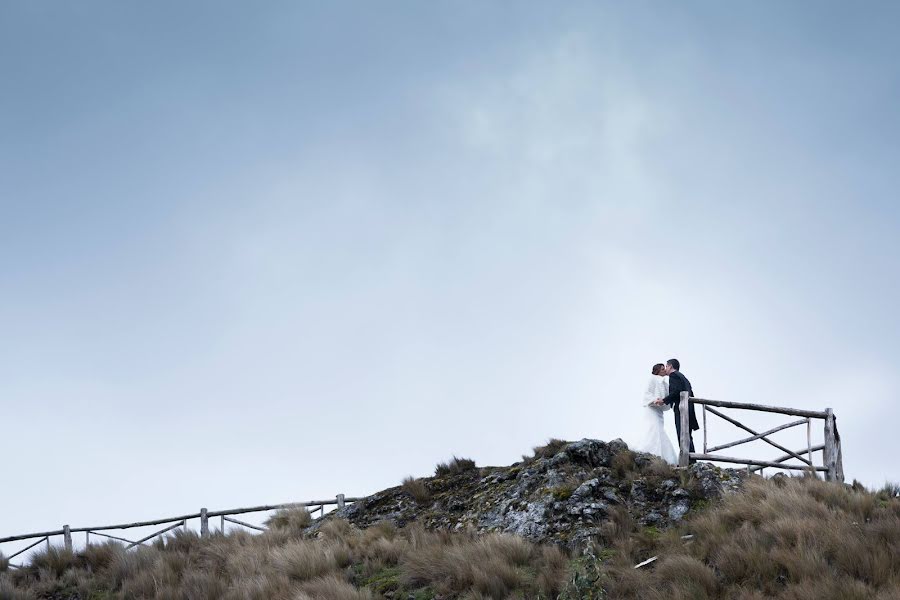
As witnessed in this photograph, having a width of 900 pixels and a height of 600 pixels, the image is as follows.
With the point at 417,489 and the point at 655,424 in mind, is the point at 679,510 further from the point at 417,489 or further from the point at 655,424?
the point at 417,489

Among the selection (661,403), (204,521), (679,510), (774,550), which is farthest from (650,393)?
(204,521)

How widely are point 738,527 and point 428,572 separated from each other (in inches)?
187

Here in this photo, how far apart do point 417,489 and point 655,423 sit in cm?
522

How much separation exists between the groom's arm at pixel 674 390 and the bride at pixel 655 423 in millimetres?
104

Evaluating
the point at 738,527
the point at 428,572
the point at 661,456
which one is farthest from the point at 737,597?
the point at 661,456

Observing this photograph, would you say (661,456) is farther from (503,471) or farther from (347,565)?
(347,565)

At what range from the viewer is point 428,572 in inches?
470

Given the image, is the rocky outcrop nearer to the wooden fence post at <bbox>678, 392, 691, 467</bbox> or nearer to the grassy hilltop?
the grassy hilltop

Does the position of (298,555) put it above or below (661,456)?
below

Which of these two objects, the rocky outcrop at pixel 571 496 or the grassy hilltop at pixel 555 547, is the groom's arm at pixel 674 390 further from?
the grassy hilltop at pixel 555 547

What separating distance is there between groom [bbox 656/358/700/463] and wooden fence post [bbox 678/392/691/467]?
1.04 ft

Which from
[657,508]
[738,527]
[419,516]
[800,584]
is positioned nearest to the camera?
[800,584]

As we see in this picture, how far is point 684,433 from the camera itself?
14180 millimetres

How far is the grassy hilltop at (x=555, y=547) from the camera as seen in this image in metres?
9.83
